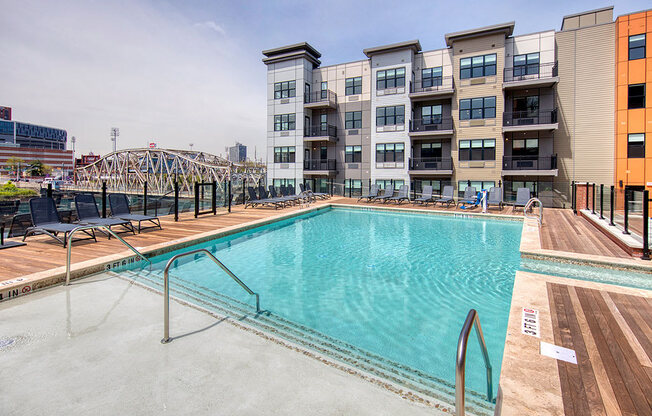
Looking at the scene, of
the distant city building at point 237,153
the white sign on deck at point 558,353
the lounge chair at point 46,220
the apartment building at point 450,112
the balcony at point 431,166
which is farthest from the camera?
the distant city building at point 237,153

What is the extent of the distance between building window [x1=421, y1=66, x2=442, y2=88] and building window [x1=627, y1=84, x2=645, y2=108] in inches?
452

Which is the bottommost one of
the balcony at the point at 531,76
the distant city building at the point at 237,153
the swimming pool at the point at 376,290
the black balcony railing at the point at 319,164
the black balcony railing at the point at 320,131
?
Answer: the swimming pool at the point at 376,290

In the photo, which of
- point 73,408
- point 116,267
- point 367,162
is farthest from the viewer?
point 367,162

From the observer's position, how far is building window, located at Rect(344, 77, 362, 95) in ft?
92.8

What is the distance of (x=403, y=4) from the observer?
50.9ft

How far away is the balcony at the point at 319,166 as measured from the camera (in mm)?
28062

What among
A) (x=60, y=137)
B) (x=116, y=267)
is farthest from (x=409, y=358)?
(x=60, y=137)

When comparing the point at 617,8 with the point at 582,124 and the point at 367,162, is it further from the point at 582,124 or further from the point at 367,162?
the point at 367,162

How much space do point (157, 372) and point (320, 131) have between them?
91.7ft

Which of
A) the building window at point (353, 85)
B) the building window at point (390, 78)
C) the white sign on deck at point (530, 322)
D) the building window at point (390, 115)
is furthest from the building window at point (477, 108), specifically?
the white sign on deck at point (530, 322)

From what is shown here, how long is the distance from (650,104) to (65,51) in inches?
1332

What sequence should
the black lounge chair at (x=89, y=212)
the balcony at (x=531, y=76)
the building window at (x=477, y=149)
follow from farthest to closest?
the building window at (x=477, y=149) < the balcony at (x=531, y=76) < the black lounge chair at (x=89, y=212)

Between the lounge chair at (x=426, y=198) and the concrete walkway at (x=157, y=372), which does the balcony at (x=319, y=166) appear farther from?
the concrete walkway at (x=157, y=372)

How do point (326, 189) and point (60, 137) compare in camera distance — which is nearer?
point (326, 189)
